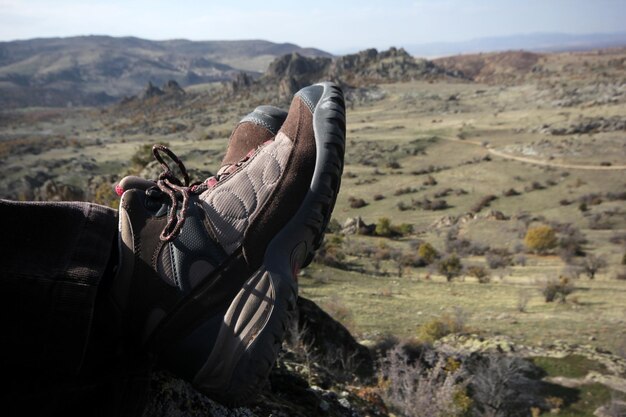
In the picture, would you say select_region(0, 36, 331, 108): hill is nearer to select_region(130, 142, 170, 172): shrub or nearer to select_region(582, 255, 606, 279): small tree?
select_region(130, 142, 170, 172): shrub

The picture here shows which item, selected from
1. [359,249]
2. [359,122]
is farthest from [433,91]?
[359,249]

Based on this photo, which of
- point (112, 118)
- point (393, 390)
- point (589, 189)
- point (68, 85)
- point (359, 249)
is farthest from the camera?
point (68, 85)

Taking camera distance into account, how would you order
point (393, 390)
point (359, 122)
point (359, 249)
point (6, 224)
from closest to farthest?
point (6, 224) < point (393, 390) < point (359, 249) < point (359, 122)

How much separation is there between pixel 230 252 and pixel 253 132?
0.88m

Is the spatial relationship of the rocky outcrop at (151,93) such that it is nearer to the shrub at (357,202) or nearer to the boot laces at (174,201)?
the shrub at (357,202)

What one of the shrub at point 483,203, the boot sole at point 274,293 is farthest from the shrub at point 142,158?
the boot sole at point 274,293

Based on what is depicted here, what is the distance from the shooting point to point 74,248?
1.39 m

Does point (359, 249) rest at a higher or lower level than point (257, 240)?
lower

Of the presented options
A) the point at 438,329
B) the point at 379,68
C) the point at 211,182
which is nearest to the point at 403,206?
the point at 438,329

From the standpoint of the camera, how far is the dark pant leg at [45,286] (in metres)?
1.23

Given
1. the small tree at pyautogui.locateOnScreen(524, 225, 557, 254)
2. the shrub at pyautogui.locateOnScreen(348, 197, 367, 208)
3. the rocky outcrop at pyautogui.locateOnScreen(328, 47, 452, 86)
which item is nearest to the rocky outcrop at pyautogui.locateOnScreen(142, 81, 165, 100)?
the rocky outcrop at pyautogui.locateOnScreen(328, 47, 452, 86)

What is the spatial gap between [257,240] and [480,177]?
33699mm

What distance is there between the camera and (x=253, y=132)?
2420mm

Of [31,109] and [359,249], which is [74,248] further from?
[31,109]
